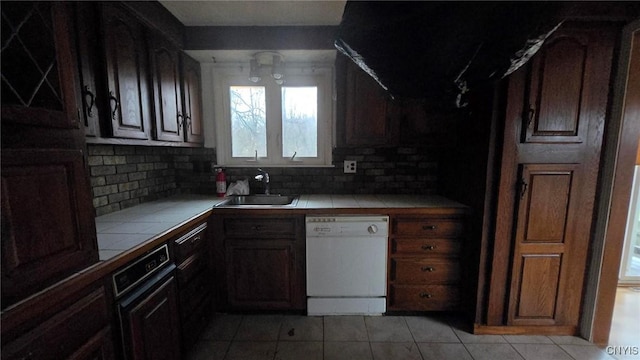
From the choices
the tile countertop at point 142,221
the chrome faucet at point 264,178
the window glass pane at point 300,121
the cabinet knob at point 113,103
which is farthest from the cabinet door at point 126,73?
the window glass pane at point 300,121

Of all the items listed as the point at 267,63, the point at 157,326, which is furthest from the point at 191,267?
the point at 267,63

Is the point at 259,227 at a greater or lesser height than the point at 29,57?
lesser

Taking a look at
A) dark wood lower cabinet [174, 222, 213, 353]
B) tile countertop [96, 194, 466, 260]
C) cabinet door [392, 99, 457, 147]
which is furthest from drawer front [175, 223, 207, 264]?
cabinet door [392, 99, 457, 147]

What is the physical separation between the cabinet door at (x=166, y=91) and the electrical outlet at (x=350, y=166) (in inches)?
53.5

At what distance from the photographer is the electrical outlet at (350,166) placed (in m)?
2.31

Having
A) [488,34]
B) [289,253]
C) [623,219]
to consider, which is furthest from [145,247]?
[623,219]

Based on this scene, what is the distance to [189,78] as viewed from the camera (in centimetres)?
201

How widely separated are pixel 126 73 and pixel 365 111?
5.13ft

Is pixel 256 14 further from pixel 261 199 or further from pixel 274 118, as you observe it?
pixel 261 199

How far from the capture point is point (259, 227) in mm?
1825

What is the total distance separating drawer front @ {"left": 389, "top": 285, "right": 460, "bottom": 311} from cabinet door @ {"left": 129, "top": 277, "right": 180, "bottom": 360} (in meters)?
1.43

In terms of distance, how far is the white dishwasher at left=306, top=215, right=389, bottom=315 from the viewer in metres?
1.82

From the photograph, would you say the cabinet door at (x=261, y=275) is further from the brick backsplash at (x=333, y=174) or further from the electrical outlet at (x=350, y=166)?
the electrical outlet at (x=350, y=166)

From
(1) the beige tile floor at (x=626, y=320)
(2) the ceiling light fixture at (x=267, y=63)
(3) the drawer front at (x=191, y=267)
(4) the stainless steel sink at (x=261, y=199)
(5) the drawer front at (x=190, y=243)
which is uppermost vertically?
(2) the ceiling light fixture at (x=267, y=63)
